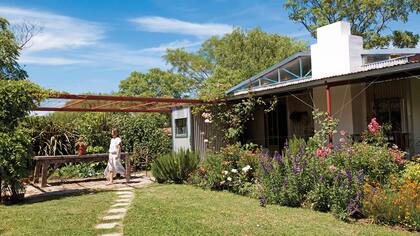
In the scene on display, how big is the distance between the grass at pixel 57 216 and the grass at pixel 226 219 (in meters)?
0.70

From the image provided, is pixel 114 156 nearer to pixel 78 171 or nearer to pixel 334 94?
pixel 78 171

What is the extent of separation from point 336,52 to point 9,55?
17.9 metres

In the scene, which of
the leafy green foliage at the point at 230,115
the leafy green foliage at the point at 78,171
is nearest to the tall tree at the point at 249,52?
the leafy green foliage at the point at 230,115

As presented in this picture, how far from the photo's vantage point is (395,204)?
644cm

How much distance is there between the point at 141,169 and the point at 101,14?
7.12m

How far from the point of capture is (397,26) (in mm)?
31547

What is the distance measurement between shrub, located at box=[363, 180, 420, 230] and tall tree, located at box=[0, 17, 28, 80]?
21.2 meters

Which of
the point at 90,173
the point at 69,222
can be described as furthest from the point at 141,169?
the point at 69,222

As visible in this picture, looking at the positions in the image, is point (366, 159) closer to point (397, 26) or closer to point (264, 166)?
point (264, 166)

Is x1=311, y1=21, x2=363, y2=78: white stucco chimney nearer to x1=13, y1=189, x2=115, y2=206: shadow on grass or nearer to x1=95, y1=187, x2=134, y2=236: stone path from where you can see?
x1=95, y1=187, x2=134, y2=236: stone path

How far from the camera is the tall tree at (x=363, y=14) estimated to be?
30375 mm

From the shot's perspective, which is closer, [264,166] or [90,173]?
[264,166]

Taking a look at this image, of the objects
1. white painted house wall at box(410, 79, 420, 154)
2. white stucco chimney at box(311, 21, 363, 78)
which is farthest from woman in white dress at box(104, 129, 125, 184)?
white painted house wall at box(410, 79, 420, 154)

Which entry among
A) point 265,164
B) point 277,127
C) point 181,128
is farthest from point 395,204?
point 181,128
